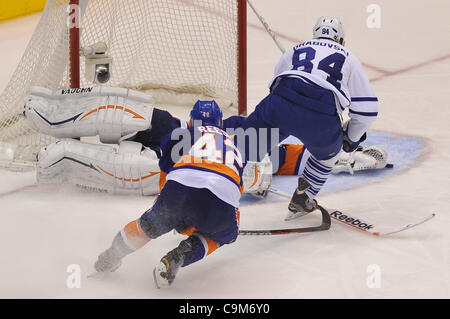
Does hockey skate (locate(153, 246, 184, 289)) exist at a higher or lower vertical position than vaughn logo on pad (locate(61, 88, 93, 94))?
lower

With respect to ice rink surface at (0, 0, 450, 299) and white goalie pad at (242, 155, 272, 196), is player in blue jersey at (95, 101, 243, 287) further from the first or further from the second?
white goalie pad at (242, 155, 272, 196)

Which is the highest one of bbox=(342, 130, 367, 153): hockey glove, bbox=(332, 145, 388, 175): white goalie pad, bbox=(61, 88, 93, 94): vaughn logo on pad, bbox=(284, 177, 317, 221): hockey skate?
bbox=(61, 88, 93, 94): vaughn logo on pad

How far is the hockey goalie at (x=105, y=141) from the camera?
3.69m

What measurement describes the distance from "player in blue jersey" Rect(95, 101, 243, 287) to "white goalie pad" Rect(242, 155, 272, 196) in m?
0.88

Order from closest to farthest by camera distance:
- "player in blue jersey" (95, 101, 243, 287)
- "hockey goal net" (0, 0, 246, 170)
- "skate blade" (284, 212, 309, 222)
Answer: "player in blue jersey" (95, 101, 243, 287) → "skate blade" (284, 212, 309, 222) → "hockey goal net" (0, 0, 246, 170)

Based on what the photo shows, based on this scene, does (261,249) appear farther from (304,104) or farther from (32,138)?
(32,138)

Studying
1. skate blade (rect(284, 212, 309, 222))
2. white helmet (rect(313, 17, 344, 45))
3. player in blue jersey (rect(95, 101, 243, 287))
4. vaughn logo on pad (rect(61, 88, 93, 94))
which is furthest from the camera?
vaughn logo on pad (rect(61, 88, 93, 94))

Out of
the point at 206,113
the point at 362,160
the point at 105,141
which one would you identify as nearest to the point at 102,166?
the point at 105,141

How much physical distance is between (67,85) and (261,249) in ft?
4.63

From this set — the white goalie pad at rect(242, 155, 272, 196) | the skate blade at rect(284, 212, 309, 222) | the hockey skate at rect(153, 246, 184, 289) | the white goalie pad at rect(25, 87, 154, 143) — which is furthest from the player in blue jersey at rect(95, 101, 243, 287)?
the white goalie pad at rect(25, 87, 154, 143)

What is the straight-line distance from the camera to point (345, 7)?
6727 millimetres

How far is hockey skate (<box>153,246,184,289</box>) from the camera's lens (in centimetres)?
266

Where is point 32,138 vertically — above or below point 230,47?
below

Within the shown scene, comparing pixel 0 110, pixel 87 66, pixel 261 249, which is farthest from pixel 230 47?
pixel 261 249
